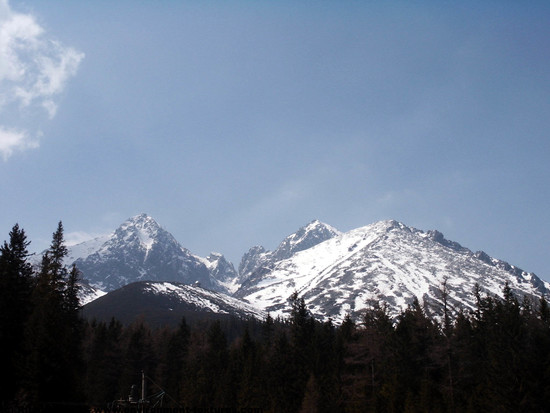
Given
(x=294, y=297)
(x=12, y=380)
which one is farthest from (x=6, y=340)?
(x=294, y=297)

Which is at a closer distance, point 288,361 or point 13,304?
point 13,304

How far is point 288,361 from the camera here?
78.2 metres

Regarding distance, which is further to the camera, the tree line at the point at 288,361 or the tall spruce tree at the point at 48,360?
the tree line at the point at 288,361

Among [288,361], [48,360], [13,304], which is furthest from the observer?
[288,361]

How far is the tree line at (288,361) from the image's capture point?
43.9 metres

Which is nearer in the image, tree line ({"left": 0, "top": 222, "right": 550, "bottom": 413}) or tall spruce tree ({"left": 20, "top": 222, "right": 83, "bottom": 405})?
tall spruce tree ({"left": 20, "top": 222, "right": 83, "bottom": 405})

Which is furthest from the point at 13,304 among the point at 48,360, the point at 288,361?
the point at 288,361

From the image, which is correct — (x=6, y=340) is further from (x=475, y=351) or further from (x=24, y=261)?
(x=475, y=351)

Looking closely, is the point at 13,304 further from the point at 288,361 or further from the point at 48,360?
the point at 288,361

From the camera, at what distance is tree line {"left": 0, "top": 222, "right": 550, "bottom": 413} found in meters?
43.9

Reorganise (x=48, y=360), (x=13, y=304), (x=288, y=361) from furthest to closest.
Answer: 1. (x=288, y=361)
2. (x=13, y=304)
3. (x=48, y=360)

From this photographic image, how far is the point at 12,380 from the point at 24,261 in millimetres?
13159

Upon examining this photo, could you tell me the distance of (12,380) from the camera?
43.2 meters

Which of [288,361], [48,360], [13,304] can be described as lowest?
[48,360]
